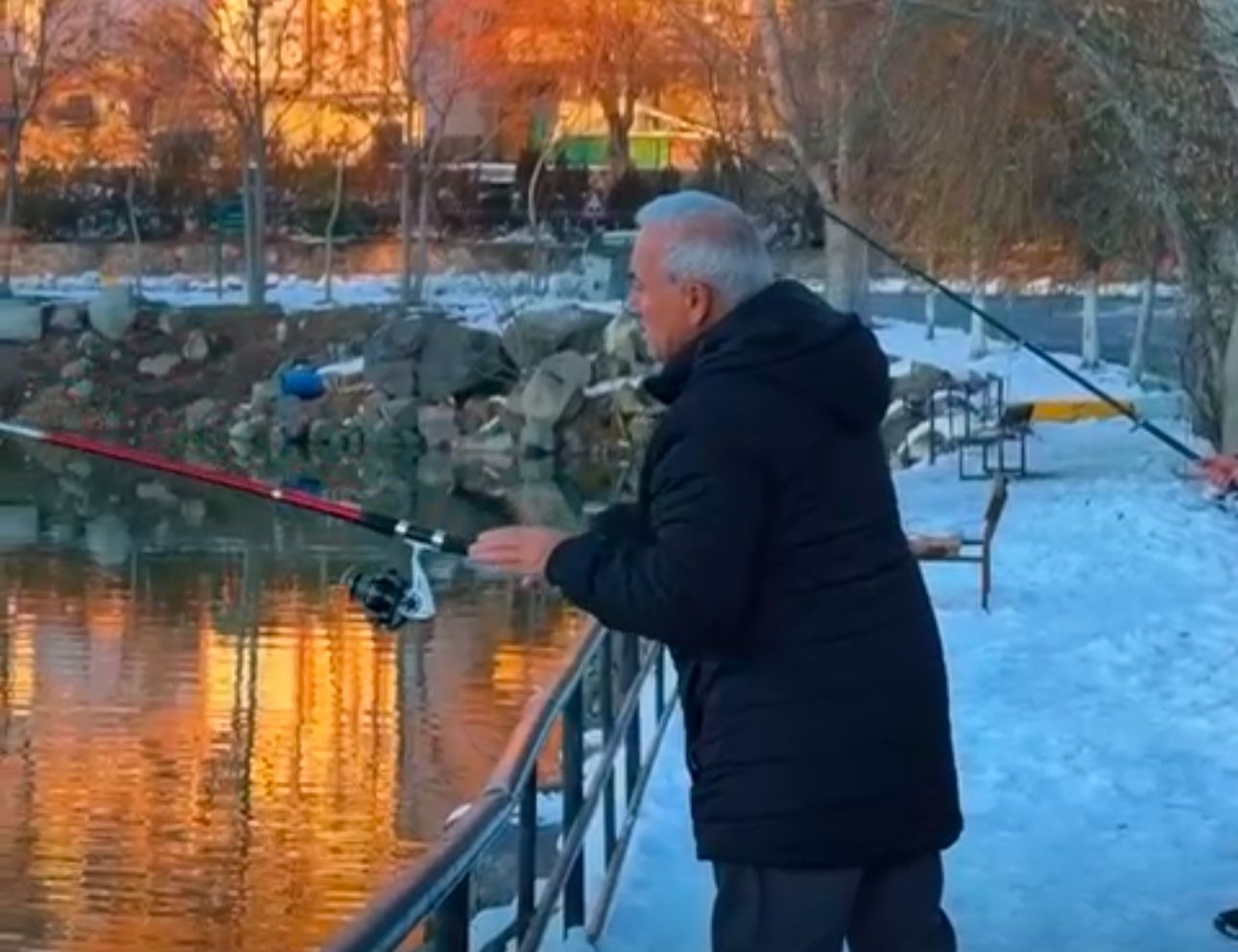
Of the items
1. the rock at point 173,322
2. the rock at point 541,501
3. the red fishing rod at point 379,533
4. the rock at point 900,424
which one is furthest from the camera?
the rock at point 173,322

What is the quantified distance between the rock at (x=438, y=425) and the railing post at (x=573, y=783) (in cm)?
3456

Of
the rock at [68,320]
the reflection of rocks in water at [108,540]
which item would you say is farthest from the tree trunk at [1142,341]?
the rock at [68,320]

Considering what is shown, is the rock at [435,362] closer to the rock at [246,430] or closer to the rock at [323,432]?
the rock at [323,432]

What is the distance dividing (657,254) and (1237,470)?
2657mm

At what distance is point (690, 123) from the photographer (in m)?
41.8

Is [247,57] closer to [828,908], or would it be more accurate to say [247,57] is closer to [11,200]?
[11,200]

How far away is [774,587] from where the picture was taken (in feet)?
14.1

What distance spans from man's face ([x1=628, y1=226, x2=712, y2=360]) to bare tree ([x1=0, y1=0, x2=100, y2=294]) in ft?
166

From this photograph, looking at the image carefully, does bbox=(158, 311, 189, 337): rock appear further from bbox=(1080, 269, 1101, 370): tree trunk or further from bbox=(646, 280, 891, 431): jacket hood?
bbox=(646, 280, 891, 431): jacket hood

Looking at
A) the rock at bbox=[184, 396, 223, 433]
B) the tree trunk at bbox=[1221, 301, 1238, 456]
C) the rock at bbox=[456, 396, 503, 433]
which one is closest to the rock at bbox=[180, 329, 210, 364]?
the rock at bbox=[184, 396, 223, 433]

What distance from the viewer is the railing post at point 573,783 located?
22.4ft

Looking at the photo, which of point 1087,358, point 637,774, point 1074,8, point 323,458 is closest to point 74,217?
point 323,458

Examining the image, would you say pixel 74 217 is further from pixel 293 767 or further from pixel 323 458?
pixel 293 767

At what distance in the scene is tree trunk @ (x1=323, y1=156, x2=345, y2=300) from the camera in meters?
52.8
